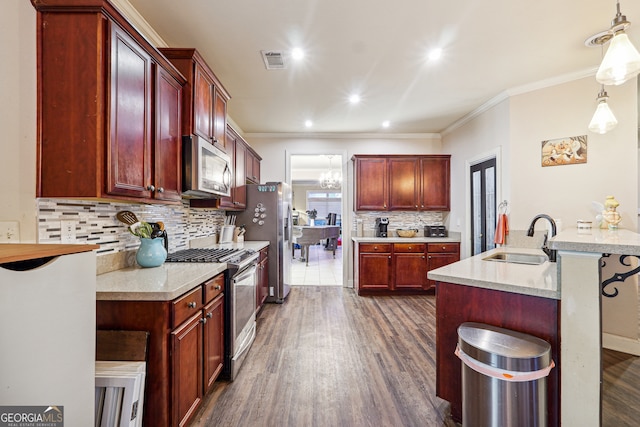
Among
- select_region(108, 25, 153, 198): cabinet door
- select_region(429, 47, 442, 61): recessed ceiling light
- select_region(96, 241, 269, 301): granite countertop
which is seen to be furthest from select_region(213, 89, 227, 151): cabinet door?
select_region(429, 47, 442, 61): recessed ceiling light

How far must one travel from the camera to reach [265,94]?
3279 mm

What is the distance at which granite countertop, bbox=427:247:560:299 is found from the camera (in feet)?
4.59

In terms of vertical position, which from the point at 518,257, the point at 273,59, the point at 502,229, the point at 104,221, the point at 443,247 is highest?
the point at 273,59

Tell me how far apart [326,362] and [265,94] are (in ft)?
9.65

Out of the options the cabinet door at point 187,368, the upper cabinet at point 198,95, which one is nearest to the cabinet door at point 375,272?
the upper cabinet at point 198,95

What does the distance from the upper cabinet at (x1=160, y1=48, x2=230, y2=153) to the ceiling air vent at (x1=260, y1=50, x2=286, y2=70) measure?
0.50m

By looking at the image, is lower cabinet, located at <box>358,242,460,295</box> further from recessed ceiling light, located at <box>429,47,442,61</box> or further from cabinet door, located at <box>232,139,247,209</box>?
recessed ceiling light, located at <box>429,47,442,61</box>

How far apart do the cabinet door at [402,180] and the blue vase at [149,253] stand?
356 centimetres

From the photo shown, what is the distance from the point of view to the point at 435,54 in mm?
2477

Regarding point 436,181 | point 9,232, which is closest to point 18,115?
point 9,232

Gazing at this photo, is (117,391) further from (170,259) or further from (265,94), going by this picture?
(265,94)

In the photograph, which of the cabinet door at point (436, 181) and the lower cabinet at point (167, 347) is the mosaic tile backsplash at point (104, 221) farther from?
the cabinet door at point (436, 181)

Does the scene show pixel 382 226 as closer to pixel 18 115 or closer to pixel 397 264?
pixel 397 264

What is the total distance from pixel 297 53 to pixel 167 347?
244cm
